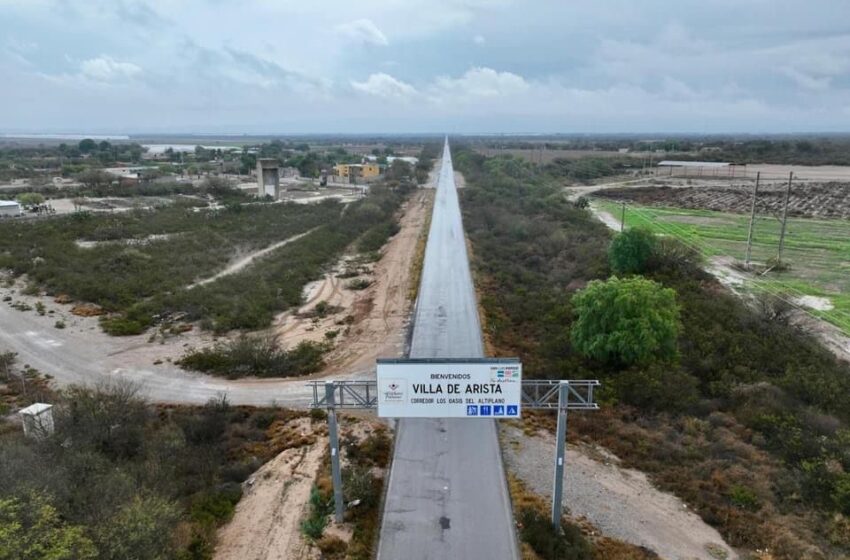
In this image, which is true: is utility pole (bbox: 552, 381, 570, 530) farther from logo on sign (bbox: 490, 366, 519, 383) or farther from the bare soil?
the bare soil

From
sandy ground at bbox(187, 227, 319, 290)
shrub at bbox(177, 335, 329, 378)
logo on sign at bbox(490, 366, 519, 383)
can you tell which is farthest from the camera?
sandy ground at bbox(187, 227, 319, 290)

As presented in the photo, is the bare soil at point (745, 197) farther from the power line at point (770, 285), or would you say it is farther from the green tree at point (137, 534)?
the green tree at point (137, 534)

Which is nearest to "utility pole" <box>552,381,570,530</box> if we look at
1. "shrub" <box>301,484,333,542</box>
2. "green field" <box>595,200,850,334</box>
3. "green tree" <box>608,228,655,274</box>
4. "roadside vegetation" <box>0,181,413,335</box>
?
"shrub" <box>301,484,333,542</box>

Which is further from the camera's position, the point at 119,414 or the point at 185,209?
the point at 185,209

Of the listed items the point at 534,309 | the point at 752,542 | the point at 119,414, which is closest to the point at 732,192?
the point at 534,309

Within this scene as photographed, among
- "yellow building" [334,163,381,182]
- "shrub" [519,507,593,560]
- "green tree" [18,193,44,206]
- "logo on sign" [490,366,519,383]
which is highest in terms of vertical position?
"yellow building" [334,163,381,182]

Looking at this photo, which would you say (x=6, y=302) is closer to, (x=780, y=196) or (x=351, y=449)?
(x=351, y=449)

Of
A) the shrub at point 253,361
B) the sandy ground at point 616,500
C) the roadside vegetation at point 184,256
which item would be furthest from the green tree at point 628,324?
the roadside vegetation at point 184,256
